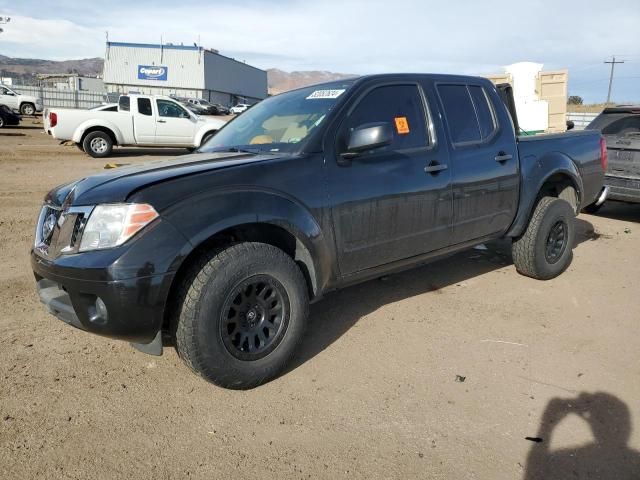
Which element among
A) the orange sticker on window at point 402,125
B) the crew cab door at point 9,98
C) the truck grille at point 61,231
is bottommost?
the truck grille at point 61,231

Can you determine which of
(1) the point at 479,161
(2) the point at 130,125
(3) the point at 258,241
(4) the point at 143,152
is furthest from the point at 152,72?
(3) the point at 258,241

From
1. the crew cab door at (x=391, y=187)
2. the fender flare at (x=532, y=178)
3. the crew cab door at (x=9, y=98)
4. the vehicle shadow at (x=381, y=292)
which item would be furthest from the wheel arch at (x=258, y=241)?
the crew cab door at (x=9, y=98)

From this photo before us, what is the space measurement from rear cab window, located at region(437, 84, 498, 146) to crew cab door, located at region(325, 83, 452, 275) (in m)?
0.27

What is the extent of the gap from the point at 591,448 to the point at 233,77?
82820 mm

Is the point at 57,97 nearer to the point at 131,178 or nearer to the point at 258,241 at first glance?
the point at 131,178

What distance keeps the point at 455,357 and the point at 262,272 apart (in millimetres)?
1478

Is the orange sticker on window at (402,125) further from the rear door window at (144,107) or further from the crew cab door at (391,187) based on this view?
the rear door window at (144,107)

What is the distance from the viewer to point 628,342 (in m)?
3.67

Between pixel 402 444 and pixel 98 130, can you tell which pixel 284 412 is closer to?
pixel 402 444

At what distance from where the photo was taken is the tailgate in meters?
7.29

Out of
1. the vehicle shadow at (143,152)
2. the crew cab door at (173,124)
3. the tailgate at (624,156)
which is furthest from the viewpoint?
the vehicle shadow at (143,152)

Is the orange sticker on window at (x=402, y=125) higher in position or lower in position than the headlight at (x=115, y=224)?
higher

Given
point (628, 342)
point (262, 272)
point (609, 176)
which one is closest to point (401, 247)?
point (262, 272)

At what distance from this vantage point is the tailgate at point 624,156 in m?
7.29
